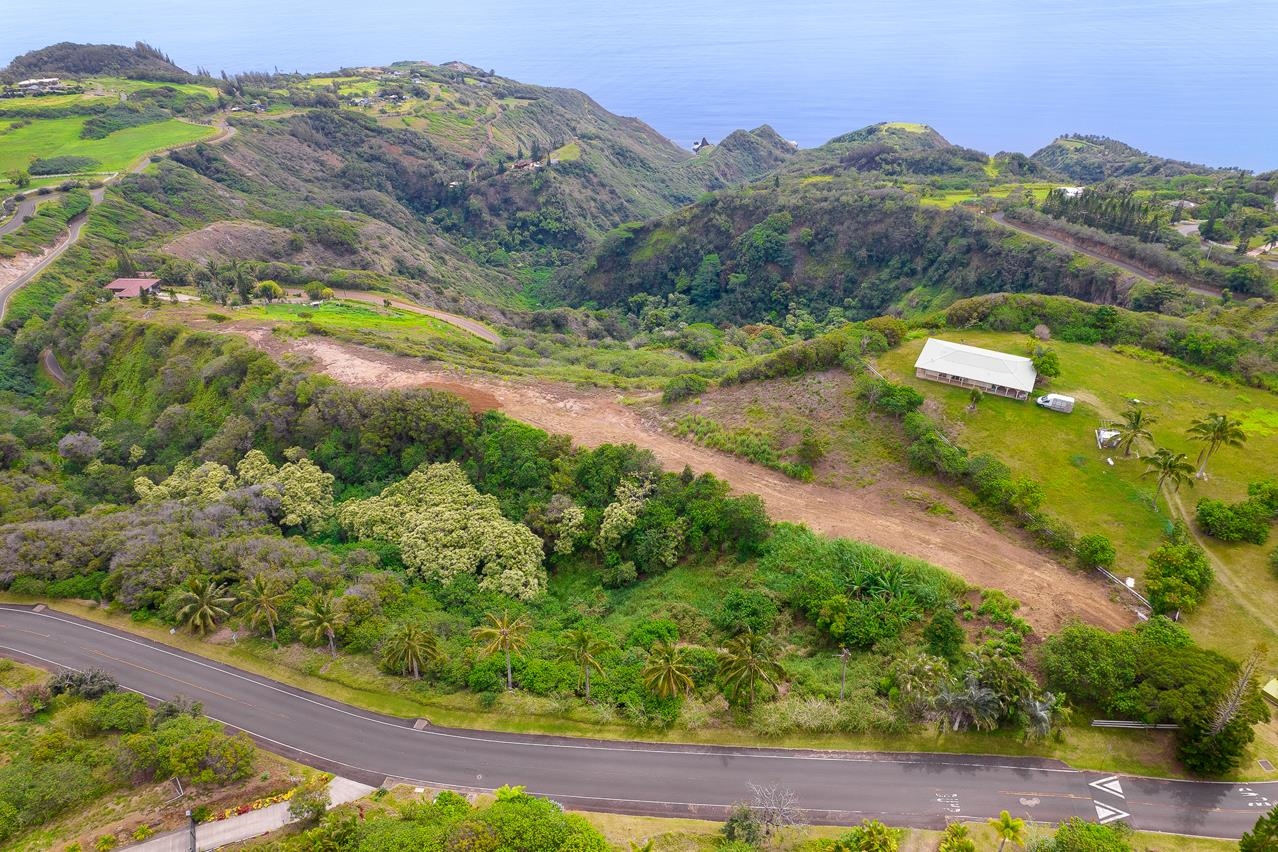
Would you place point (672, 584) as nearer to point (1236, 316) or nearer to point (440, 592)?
point (440, 592)

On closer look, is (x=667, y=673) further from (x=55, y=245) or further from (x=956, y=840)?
(x=55, y=245)

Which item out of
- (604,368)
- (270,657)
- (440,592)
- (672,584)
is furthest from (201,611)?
(604,368)

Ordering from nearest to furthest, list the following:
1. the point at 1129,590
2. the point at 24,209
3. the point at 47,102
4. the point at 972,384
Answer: the point at 1129,590 < the point at 972,384 < the point at 24,209 < the point at 47,102

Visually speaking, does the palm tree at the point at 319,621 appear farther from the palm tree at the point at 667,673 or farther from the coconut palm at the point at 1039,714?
the coconut palm at the point at 1039,714

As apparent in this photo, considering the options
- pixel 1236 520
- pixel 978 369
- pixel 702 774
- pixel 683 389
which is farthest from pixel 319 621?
pixel 1236 520

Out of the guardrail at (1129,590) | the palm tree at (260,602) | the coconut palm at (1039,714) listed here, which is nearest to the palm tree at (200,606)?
the palm tree at (260,602)

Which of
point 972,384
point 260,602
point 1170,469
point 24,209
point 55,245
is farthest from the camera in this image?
point 24,209
